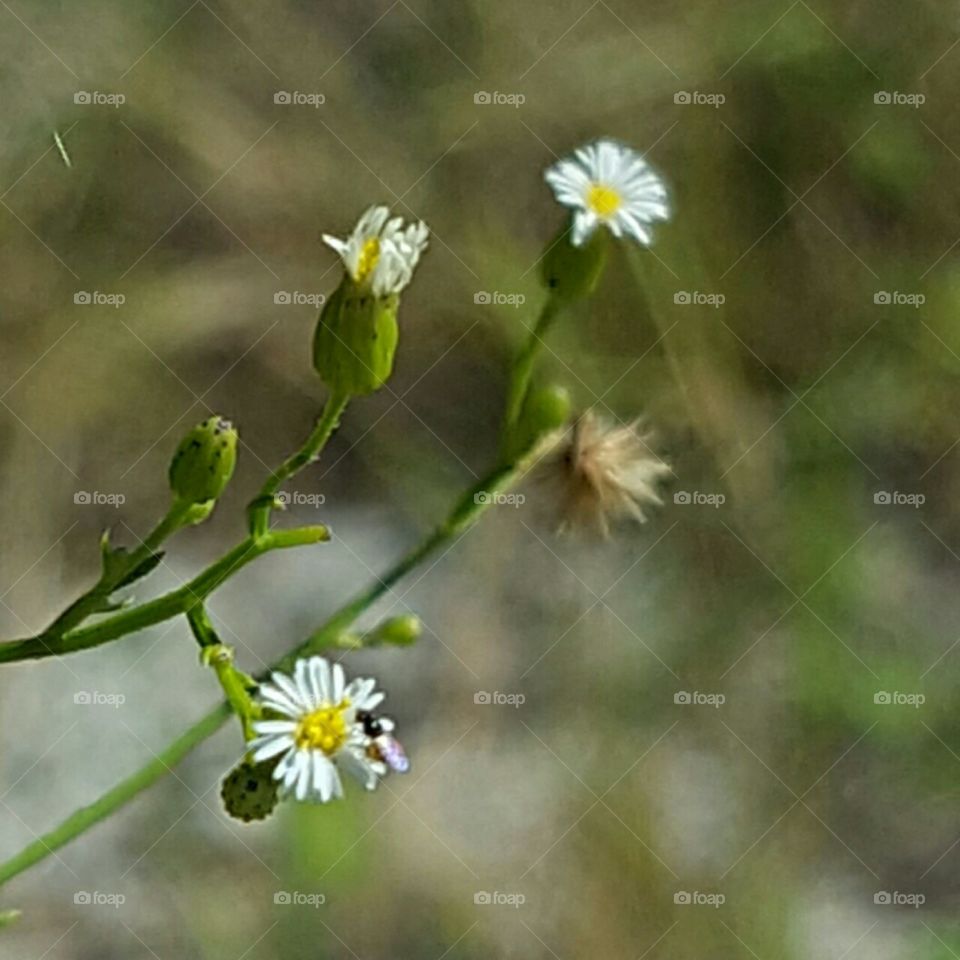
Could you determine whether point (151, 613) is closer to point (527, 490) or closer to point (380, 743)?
point (380, 743)

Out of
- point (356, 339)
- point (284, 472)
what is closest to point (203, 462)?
point (284, 472)

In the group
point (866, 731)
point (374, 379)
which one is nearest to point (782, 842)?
point (866, 731)

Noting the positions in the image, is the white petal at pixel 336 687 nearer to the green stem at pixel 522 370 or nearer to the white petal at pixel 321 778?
the white petal at pixel 321 778

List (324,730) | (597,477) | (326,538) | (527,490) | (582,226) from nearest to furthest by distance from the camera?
(326,538) → (324,730) → (582,226) → (597,477) → (527,490)

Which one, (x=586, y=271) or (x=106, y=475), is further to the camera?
(x=106, y=475)

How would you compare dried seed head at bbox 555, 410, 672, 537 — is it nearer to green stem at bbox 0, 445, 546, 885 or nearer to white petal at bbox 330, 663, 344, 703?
green stem at bbox 0, 445, 546, 885

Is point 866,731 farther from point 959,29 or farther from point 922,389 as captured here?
point 959,29

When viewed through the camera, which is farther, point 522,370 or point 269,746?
point 522,370
